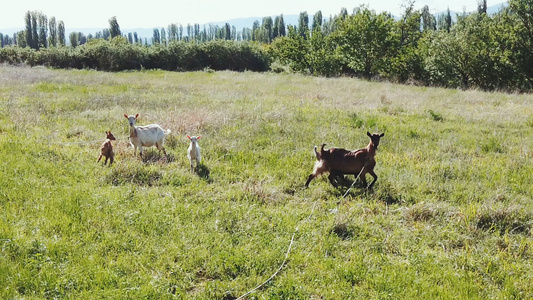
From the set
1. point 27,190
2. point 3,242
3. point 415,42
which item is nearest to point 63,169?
point 27,190

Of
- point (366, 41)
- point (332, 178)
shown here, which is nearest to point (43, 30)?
point (366, 41)

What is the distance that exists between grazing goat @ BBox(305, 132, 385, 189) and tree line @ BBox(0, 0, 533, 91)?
25480 millimetres

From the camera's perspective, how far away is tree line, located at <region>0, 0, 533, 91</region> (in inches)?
1277

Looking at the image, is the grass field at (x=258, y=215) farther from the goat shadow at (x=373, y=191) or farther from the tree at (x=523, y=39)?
the tree at (x=523, y=39)

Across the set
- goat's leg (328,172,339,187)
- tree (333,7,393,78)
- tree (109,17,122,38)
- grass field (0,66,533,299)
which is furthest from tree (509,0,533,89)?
tree (109,17,122,38)

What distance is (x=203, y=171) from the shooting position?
27.6 feet

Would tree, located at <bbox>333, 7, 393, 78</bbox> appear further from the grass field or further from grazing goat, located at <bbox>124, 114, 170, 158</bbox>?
grazing goat, located at <bbox>124, 114, 170, 158</bbox>

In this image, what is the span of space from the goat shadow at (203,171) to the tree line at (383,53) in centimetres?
2700

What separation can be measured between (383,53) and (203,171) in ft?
114

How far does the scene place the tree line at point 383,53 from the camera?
32.4 meters

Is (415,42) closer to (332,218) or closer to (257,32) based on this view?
(332,218)

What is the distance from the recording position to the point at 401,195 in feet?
24.4

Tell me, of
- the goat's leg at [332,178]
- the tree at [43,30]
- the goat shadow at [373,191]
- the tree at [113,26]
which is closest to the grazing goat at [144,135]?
the goat's leg at [332,178]

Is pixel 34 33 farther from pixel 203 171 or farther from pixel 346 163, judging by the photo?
pixel 346 163
